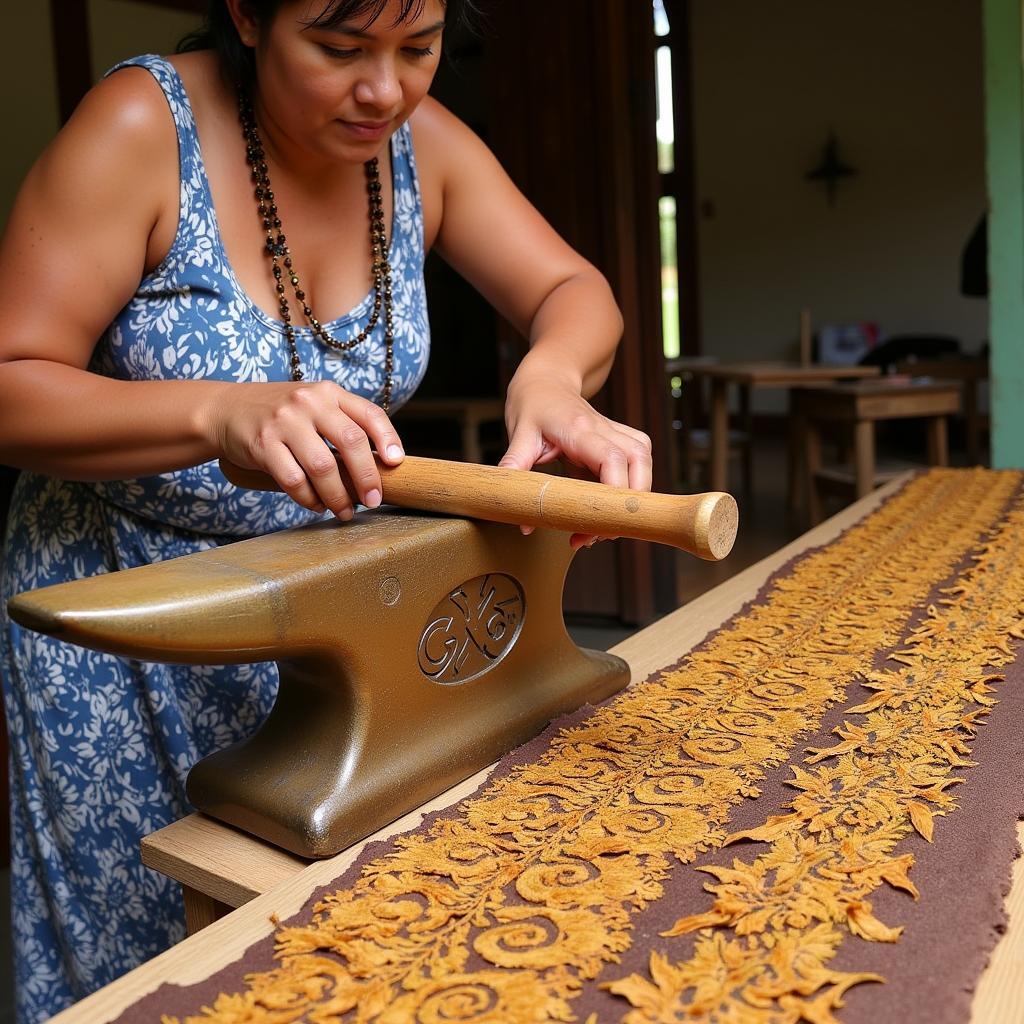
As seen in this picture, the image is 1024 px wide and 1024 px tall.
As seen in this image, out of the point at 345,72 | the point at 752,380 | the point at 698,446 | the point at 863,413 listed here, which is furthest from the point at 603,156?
the point at 345,72

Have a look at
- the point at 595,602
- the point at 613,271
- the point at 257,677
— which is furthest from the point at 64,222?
the point at 595,602

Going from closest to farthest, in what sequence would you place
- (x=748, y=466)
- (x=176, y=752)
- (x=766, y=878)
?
(x=766, y=878) < (x=176, y=752) < (x=748, y=466)

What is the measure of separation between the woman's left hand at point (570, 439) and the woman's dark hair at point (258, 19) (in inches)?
13.0

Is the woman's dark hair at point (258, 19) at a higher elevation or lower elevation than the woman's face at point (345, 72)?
higher

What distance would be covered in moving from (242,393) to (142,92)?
322mm

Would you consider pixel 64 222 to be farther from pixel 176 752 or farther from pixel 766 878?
pixel 766 878

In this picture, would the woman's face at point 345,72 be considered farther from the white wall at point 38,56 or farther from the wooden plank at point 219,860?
the white wall at point 38,56

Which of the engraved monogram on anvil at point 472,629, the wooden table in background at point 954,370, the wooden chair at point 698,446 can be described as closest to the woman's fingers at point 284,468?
the engraved monogram on anvil at point 472,629

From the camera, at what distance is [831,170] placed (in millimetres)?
8625

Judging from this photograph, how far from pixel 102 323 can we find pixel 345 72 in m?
0.30

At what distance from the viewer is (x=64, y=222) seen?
0.92 m

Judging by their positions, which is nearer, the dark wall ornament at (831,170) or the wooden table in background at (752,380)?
the wooden table in background at (752,380)

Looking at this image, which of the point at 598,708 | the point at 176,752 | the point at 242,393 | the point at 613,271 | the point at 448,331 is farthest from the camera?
the point at 448,331

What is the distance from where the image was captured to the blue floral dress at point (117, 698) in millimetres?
1039
